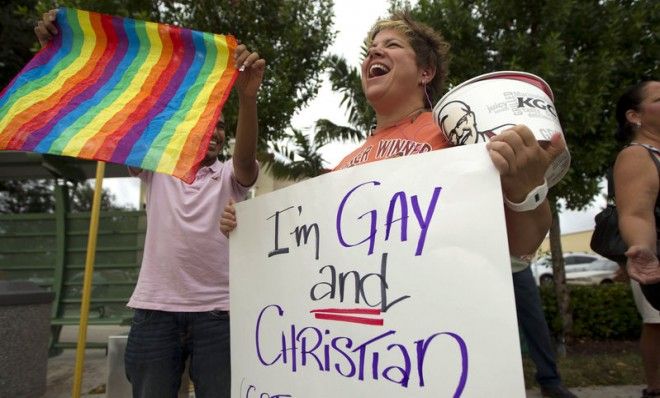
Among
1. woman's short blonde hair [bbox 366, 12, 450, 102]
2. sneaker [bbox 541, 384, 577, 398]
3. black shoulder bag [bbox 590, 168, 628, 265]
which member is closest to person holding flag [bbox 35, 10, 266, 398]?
woman's short blonde hair [bbox 366, 12, 450, 102]

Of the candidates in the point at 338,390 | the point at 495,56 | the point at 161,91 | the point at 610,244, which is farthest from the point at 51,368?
the point at 495,56

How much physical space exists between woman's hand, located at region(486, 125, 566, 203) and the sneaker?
2.79m

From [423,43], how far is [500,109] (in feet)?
1.94

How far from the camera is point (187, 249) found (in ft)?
5.95

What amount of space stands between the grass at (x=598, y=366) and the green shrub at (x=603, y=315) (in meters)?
0.39

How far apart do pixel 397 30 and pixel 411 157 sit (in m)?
0.60

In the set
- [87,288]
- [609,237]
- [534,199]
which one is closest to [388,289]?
[534,199]

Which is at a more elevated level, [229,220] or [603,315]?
[229,220]

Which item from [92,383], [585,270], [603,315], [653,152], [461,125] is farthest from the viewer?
[585,270]

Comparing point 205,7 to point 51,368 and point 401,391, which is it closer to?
point 51,368

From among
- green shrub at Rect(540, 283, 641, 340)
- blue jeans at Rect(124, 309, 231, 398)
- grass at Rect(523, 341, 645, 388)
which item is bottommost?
grass at Rect(523, 341, 645, 388)

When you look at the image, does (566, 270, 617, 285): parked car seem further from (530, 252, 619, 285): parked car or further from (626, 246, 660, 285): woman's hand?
(626, 246, 660, 285): woman's hand

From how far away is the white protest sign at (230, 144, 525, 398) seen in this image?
102 centimetres

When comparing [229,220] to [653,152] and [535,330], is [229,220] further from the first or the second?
[535,330]
